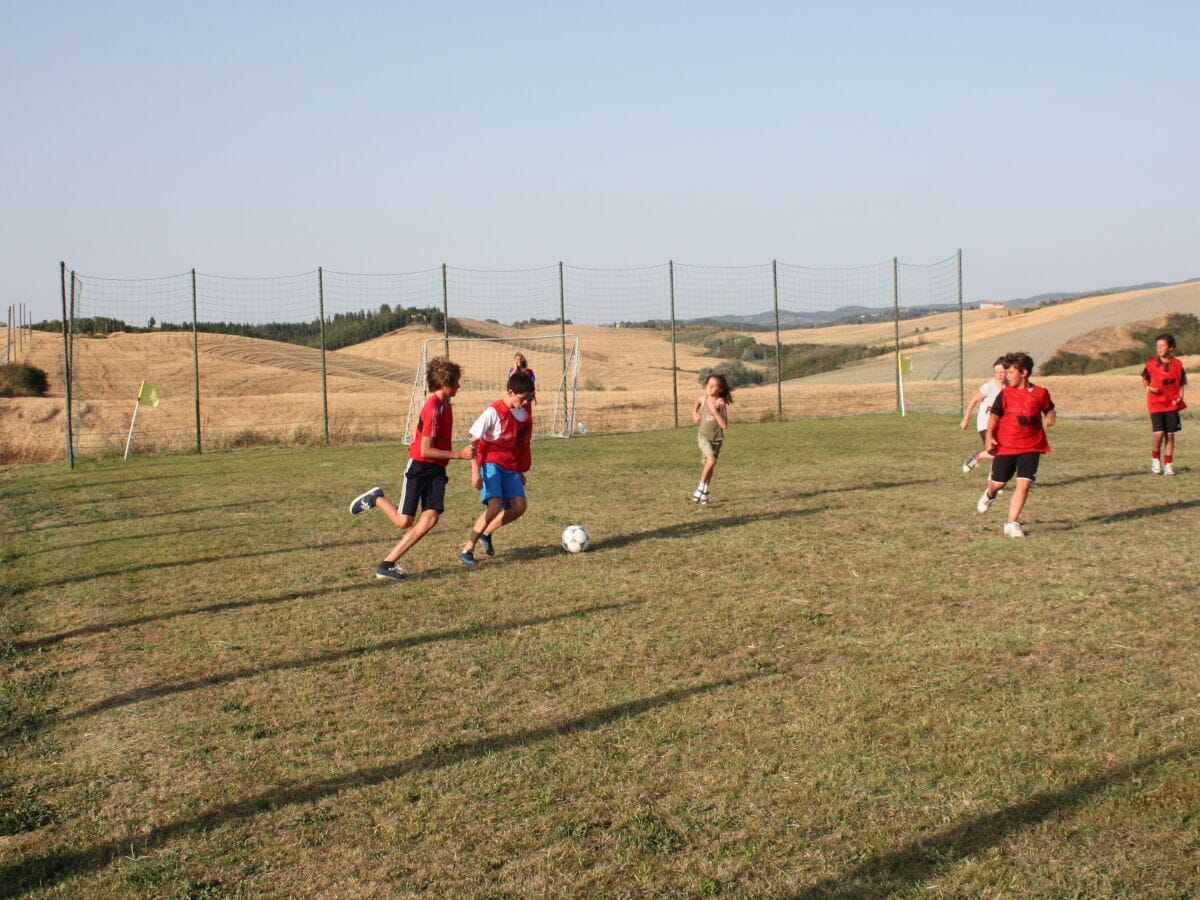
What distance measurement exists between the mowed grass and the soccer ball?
0.13 m

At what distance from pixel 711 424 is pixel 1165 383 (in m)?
6.13

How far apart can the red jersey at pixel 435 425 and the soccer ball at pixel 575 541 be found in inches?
55.6

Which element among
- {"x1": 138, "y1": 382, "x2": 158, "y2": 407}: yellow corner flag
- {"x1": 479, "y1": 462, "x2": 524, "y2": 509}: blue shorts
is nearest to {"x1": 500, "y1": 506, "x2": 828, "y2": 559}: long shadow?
{"x1": 479, "y1": 462, "x2": 524, "y2": 509}: blue shorts

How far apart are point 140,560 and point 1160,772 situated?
8.15m

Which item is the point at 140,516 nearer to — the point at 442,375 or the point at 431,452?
the point at 431,452

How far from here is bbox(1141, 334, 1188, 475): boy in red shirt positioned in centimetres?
1352

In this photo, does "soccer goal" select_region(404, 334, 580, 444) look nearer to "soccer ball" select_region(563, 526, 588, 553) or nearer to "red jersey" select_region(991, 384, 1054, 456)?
"soccer ball" select_region(563, 526, 588, 553)

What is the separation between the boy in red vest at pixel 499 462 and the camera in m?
8.86

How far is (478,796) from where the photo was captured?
4.21 m

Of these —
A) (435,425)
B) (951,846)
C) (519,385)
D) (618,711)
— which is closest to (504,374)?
(519,385)

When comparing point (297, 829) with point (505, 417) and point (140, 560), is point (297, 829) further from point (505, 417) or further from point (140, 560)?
point (140, 560)

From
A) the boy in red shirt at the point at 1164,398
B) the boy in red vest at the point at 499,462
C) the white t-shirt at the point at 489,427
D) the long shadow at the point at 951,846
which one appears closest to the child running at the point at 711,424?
the boy in red vest at the point at 499,462

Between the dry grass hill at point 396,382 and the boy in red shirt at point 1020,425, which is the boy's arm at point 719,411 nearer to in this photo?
the boy in red shirt at point 1020,425

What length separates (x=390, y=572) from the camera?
329 inches
